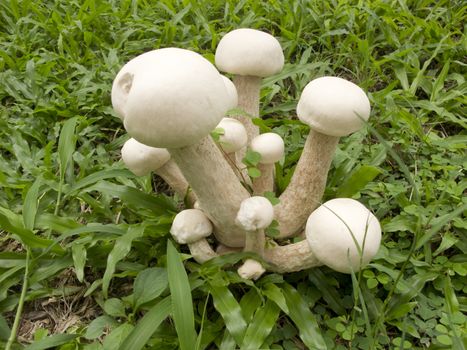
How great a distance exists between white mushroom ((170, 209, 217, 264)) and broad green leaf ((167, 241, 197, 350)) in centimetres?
17

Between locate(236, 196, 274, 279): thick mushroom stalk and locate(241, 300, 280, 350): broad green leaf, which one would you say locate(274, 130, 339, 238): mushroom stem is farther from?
locate(241, 300, 280, 350): broad green leaf

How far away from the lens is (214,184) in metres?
1.54

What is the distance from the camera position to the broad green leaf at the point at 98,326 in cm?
158

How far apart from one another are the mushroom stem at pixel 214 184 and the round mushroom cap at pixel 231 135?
0.12 meters

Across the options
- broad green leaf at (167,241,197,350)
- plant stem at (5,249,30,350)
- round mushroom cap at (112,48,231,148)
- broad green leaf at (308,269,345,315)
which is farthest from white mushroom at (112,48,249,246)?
plant stem at (5,249,30,350)

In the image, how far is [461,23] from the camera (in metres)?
3.30

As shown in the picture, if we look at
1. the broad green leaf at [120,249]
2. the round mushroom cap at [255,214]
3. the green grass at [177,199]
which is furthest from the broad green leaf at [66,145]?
the round mushroom cap at [255,214]

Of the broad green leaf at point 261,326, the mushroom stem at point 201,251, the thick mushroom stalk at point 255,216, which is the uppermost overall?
the thick mushroom stalk at point 255,216

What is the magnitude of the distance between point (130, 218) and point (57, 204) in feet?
1.22

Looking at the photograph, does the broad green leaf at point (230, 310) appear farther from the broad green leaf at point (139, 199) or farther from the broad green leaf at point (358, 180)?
the broad green leaf at point (358, 180)

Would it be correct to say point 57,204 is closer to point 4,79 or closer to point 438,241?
point 4,79

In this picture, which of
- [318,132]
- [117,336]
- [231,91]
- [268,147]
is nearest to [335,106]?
[318,132]

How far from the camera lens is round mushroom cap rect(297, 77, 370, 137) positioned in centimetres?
145

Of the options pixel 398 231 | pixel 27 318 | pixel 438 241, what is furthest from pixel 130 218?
pixel 438 241
